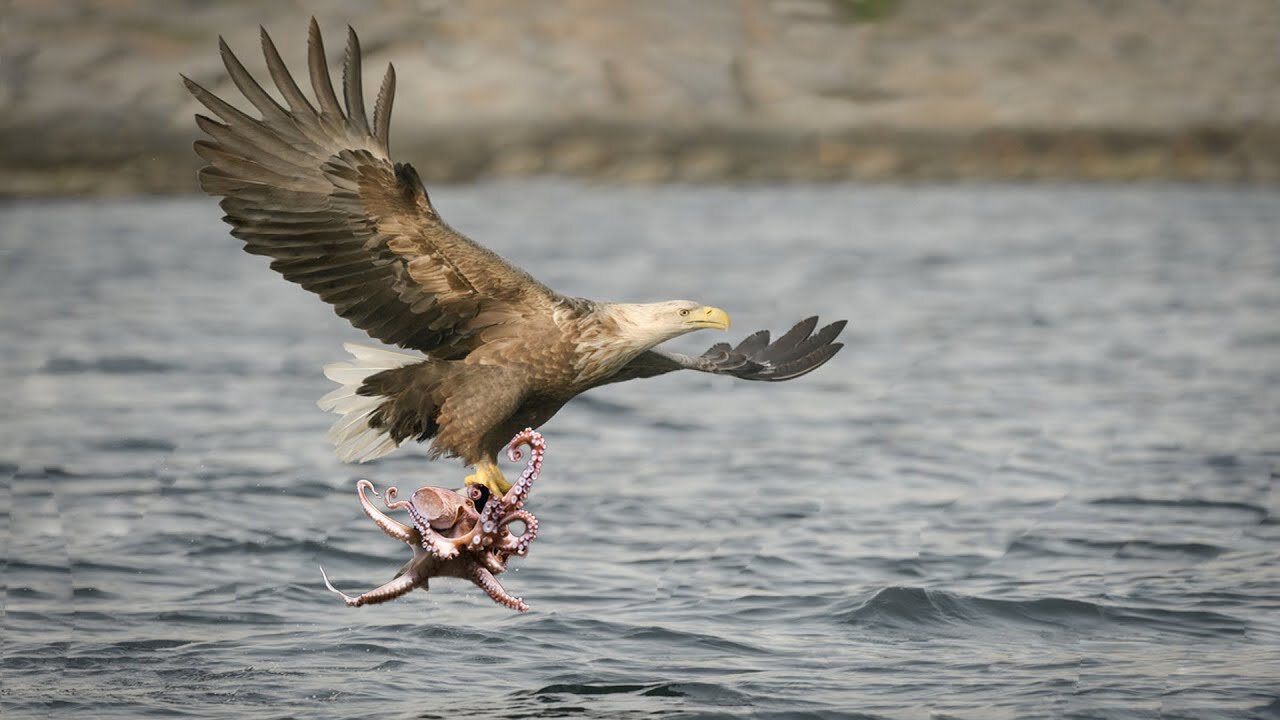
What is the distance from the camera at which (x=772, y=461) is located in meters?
11.7

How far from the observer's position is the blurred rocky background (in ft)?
101

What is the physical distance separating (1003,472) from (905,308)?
8.23 meters

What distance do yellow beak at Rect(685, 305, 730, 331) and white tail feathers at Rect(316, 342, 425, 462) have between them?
1038 mm

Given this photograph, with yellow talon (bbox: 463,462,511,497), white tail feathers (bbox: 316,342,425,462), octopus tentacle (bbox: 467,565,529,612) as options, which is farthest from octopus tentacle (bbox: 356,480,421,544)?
white tail feathers (bbox: 316,342,425,462)

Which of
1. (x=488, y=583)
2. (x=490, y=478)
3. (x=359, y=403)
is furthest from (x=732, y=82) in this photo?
(x=488, y=583)

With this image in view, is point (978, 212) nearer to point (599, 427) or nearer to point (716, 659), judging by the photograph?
point (599, 427)

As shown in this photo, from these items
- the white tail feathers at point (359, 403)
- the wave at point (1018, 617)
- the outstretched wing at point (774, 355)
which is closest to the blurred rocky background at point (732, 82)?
the outstretched wing at point (774, 355)

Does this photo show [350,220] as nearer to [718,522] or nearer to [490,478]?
[490,478]

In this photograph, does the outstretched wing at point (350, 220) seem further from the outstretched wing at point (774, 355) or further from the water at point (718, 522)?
the water at point (718, 522)

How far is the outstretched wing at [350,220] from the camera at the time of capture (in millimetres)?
6598

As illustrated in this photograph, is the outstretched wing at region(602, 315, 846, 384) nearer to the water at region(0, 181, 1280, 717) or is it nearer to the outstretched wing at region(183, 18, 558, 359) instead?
the water at region(0, 181, 1280, 717)

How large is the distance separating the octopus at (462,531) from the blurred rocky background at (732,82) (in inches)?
966

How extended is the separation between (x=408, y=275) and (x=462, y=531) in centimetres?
110

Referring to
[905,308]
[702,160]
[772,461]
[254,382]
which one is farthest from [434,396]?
[702,160]
